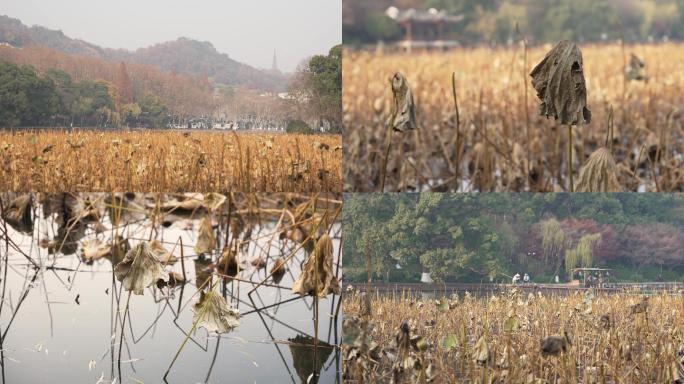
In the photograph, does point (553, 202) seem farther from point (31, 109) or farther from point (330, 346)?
point (31, 109)

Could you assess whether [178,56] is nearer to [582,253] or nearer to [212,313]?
[212,313]

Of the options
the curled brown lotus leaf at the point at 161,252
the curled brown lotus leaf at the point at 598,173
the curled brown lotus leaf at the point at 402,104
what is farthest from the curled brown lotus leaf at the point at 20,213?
the curled brown lotus leaf at the point at 598,173

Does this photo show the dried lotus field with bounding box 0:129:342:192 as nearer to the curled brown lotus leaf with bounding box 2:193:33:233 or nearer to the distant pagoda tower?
the curled brown lotus leaf with bounding box 2:193:33:233

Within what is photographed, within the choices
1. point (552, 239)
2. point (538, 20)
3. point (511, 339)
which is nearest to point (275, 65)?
point (552, 239)

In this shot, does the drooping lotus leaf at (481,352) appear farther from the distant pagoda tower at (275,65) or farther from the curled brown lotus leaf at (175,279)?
the distant pagoda tower at (275,65)

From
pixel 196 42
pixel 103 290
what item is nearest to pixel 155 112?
pixel 196 42
